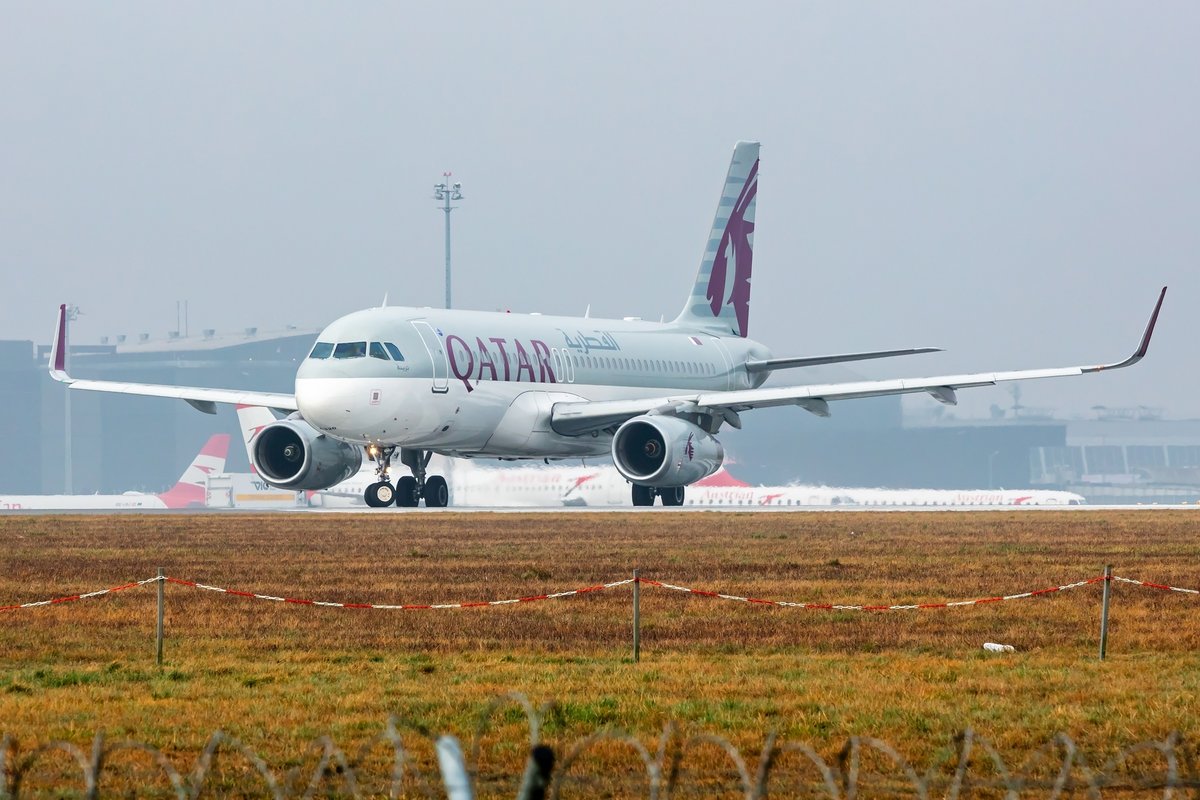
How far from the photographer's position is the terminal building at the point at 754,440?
109 metres

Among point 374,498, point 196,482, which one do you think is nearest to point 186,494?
point 196,482

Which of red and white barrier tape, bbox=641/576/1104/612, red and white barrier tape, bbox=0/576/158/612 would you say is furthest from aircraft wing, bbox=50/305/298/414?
red and white barrier tape, bbox=641/576/1104/612

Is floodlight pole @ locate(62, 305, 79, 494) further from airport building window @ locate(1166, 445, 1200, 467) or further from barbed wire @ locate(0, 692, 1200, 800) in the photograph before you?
barbed wire @ locate(0, 692, 1200, 800)

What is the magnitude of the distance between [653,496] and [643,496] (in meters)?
0.41

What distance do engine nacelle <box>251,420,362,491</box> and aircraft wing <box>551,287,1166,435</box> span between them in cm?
521

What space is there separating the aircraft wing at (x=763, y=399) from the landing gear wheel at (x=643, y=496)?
2.38 m

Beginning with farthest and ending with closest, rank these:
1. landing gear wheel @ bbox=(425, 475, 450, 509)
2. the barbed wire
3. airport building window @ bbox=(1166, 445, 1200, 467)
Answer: airport building window @ bbox=(1166, 445, 1200, 467) < landing gear wheel @ bbox=(425, 475, 450, 509) < the barbed wire

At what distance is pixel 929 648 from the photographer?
16.2 m

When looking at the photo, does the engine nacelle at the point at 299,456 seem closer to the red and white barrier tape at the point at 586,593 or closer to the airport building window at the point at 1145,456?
the red and white barrier tape at the point at 586,593

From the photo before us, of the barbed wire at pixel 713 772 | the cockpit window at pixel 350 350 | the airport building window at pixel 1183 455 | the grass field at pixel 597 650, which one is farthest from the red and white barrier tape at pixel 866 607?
the airport building window at pixel 1183 455

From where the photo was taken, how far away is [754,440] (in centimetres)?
10844

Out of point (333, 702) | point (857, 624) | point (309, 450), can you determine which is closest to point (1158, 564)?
point (857, 624)

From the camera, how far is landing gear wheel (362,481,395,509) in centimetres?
4588

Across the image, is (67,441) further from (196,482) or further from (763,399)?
(763,399)
